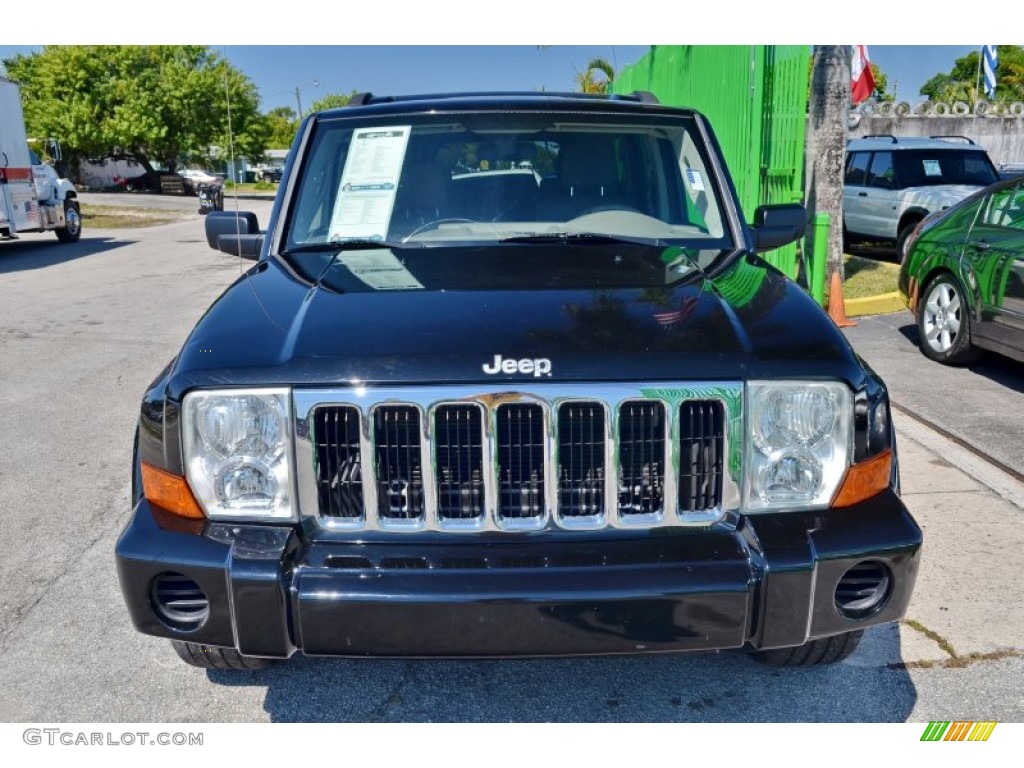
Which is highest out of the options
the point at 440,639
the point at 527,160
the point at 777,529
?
the point at 527,160

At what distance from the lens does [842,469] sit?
8.05ft

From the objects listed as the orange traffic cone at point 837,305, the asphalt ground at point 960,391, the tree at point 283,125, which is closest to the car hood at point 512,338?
the asphalt ground at point 960,391

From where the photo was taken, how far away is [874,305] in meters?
9.41

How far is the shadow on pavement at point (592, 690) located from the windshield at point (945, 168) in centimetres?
1133

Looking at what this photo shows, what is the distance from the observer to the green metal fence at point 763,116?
959 centimetres

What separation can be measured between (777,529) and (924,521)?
2.21 m

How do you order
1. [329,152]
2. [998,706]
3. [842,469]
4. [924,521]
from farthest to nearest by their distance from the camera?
[924,521] → [329,152] → [998,706] → [842,469]

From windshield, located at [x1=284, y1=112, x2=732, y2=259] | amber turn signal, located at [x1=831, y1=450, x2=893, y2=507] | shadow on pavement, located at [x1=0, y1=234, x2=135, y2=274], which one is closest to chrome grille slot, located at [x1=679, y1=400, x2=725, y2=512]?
amber turn signal, located at [x1=831, y1=450, x2=893, y2=507]

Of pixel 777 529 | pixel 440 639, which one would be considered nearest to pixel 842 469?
pixel 777 529

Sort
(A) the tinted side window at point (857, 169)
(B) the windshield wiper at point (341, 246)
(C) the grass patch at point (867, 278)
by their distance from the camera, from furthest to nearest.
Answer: (A) the tinted side window at point (857, 169) < (C) the grass patch at point (867, 278) < (B) the windshield wiper at point (341, 246)

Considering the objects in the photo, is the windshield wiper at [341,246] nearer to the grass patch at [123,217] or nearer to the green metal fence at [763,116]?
the green metal fence at [763,116]

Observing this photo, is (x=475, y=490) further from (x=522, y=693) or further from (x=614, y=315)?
(x=522, y=693)

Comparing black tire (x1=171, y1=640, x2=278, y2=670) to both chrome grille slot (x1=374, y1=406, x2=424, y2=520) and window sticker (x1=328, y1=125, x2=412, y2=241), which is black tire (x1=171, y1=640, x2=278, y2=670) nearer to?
chrome grille slot (x1=374, y1=406, x2=424, y2=520)

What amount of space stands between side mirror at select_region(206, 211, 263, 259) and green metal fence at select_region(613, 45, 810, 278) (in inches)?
254
